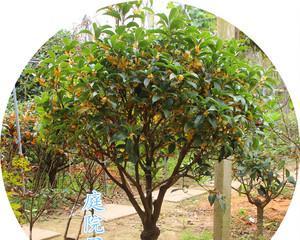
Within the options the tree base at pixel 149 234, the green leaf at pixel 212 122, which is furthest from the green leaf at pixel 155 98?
the tree base at pixel 149 234

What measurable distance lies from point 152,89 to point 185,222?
1714 mm

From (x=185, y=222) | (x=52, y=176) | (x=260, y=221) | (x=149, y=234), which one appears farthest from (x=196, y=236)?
(x=52, y=176)

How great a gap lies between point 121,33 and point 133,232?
164cm

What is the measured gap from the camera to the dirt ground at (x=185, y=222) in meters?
2.82

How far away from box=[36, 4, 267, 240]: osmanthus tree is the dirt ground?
4.01ft

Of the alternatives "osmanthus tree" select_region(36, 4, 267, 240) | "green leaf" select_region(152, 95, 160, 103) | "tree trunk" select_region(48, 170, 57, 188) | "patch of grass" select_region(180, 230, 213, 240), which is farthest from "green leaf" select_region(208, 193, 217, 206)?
"tree trunk" select_region(48, 170, 57, 188)

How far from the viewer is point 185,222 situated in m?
3.05

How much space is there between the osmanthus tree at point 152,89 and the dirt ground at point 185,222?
122 centimetres

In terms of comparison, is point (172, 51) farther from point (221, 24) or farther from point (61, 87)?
point (221, 24)

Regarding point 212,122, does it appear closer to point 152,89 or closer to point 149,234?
point 152,89

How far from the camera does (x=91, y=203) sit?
1965 millimetres

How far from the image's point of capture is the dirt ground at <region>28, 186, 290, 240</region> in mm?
2824

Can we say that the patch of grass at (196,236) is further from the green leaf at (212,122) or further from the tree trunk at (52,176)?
the green leaf at (212,122)

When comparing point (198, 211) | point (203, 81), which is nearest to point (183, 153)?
point (203, 81)
